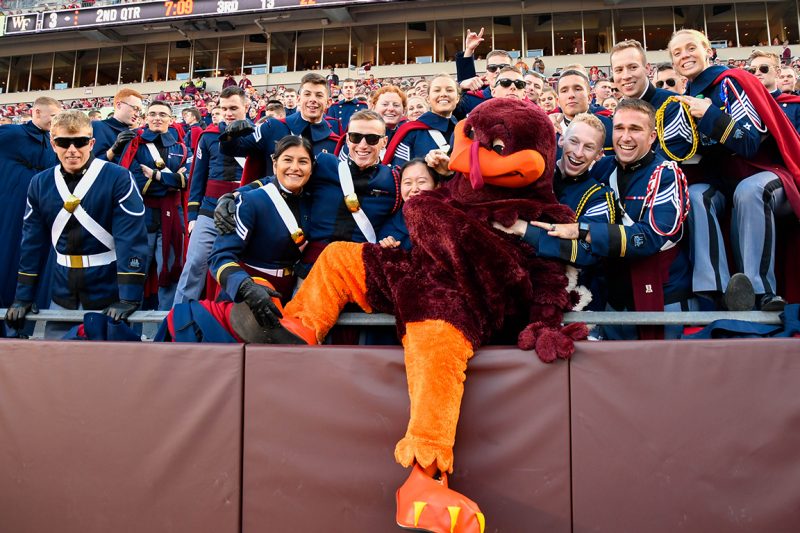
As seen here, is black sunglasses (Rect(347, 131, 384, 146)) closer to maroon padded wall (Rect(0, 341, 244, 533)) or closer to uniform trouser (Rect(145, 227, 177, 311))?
maroon padded wall (Rect(0, 341, 244, 533))

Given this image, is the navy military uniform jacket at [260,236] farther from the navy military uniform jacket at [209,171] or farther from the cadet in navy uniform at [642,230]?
the navy military uniform jacket at [209,171]

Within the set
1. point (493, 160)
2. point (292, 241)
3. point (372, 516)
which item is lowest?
point (372, 516)

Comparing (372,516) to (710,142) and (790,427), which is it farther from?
(710,142)

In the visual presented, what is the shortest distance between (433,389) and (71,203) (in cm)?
272

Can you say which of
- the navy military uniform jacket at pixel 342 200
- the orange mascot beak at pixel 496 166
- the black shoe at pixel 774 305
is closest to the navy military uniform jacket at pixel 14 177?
the navy military uniform jacket at pixel 342 200

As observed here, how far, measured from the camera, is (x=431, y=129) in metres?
4.01

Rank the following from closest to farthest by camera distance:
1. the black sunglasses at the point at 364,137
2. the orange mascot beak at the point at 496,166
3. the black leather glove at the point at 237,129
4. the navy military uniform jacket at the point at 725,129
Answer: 1. the orange mascot beak at the point at 496,166
2. the navy military uniform jacket at the point at 725,129
3. the black sunglasses at the point at 364,137
4. the black leather glove at the point at 237,129

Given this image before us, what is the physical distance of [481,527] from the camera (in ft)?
5.68

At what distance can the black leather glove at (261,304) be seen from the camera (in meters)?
2.33

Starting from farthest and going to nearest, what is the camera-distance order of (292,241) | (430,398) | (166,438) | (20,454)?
(292,241) < (20,454) < (166,438) < (430,398)

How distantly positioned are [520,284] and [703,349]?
730mm

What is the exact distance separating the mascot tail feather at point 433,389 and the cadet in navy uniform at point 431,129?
2183mm

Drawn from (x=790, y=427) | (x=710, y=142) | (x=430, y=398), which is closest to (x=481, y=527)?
(x=430, y=398)

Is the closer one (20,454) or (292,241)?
(20,454)
